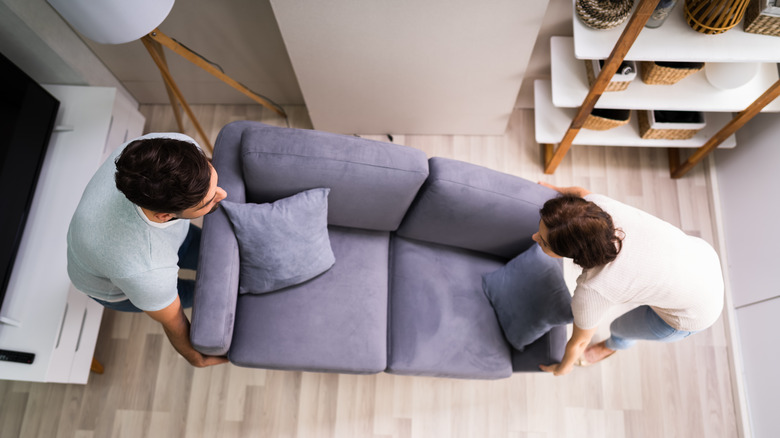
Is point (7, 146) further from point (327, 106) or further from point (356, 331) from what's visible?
point (356, 331)

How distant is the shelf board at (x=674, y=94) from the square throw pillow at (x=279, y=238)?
49.3 inches

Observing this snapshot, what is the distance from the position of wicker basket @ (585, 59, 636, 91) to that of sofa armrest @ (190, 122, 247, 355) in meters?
1.56

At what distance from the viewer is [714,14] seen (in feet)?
5.45

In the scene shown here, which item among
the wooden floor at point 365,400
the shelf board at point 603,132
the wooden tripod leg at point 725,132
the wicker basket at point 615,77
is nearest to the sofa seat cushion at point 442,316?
the wooden floor at point 365,400

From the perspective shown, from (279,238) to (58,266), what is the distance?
1.00 meters

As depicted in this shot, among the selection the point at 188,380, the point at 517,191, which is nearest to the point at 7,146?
the point at 188,380

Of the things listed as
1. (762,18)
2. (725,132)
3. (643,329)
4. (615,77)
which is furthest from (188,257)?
(725,132)

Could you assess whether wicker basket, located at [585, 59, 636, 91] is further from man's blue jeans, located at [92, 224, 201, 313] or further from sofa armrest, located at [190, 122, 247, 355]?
man's blue jeans, located at [92, 224, 201, 313]

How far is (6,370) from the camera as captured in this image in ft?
5.54

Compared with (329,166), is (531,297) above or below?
below

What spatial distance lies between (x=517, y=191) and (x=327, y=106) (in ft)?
3.74

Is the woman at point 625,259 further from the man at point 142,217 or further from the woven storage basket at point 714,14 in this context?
the man at point 142,217

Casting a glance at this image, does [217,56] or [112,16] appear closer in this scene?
[112,16]

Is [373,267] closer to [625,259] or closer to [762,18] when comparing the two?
[625,259]
